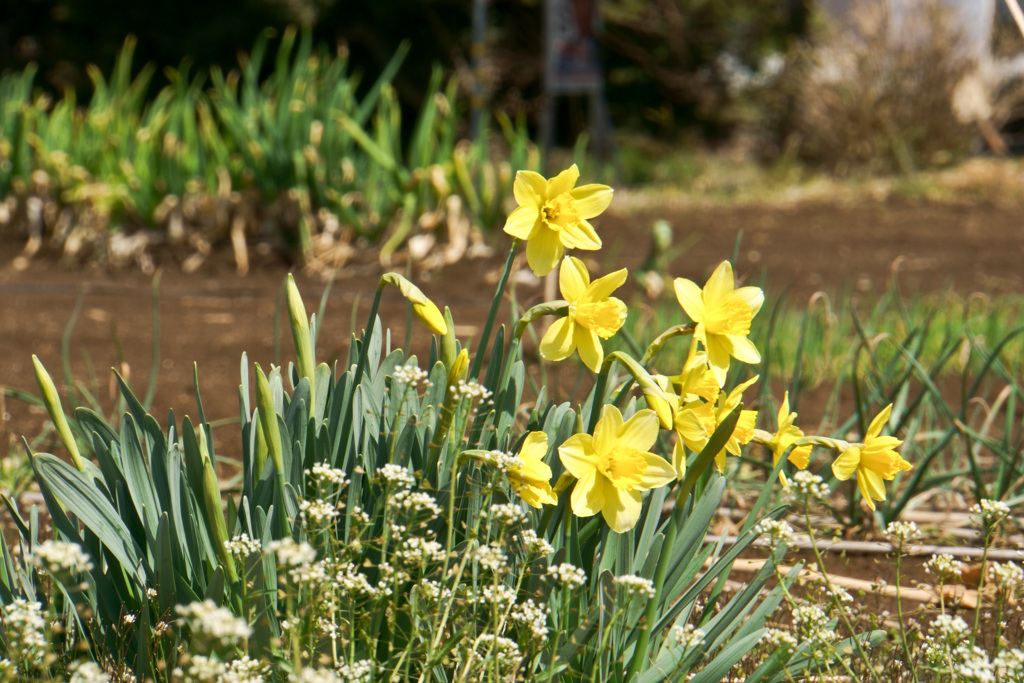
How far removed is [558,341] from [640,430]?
0.13m

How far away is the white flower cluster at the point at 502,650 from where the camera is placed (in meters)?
0.95

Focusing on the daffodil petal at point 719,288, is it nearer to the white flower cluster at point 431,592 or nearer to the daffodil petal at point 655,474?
the daffodil petal at point 655,474

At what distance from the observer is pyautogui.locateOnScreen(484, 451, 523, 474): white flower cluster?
942 mm

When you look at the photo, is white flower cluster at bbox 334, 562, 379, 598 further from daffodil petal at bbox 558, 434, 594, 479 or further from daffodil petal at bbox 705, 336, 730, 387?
daffodil petal at bbox 705, 336, 730, 387

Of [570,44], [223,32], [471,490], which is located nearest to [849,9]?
[570,44]

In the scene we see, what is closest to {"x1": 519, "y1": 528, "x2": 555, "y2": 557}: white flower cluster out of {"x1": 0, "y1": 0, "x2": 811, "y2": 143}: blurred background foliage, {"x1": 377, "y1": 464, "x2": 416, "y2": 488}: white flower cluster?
{"x1": 377, "y1": 464, "x2": 416, "y2": 488}: white flower cluster

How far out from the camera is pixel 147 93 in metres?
11.5

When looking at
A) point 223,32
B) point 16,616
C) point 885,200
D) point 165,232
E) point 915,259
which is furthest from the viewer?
point 223,32

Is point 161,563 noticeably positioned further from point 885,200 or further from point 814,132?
point 814,132

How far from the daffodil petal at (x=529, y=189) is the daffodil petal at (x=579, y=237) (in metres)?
0.04

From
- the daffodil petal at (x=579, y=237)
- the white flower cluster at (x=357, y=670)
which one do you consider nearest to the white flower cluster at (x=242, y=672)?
the white flower cluster at (x=357, y=670)

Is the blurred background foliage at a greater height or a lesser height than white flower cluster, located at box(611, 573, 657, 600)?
greater

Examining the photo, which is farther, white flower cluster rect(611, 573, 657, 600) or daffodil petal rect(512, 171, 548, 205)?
daffodil petal rect(512, 171, 548, 205)

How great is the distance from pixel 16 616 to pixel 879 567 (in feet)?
4.70
